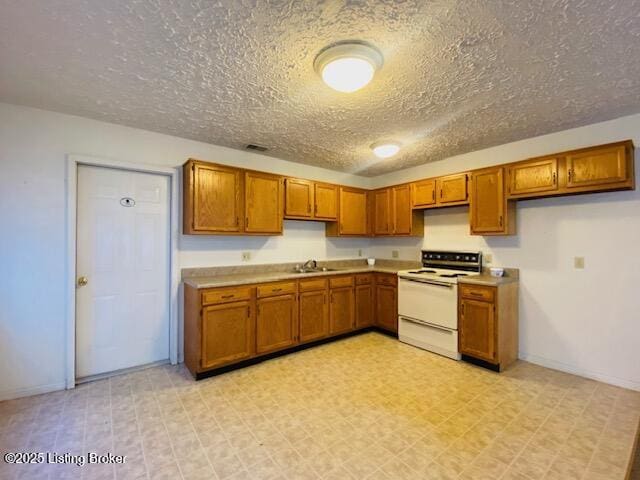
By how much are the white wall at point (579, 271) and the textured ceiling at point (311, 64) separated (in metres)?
0.65

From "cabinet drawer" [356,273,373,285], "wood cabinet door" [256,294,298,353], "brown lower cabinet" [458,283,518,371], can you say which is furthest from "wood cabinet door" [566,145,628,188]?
"wood cabinet door" [256,294,298,353]

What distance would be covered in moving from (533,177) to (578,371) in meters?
2.08

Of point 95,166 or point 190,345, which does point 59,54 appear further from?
point 190,345

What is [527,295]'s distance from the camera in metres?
3.41

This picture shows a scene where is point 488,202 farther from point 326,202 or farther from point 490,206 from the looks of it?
point 326,202

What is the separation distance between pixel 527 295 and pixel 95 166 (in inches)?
194

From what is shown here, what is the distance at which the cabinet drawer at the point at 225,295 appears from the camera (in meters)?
2.96

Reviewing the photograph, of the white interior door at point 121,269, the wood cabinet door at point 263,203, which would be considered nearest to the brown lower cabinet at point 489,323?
the wood cabinet door at point 263,203

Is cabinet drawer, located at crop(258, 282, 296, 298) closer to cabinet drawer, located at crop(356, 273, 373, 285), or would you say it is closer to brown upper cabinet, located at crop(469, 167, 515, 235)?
cabinet drawer, located at crop(356, 273, 373, 285)

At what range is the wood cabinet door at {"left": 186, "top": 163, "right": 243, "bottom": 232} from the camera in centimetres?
318

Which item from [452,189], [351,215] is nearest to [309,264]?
[351,215]

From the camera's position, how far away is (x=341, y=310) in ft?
13.5

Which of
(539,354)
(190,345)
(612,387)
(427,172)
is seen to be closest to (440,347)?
(539,354)

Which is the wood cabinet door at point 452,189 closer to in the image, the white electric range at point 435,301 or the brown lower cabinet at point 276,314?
the white electric range at point 435,301
